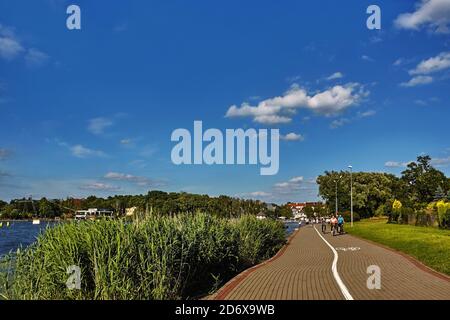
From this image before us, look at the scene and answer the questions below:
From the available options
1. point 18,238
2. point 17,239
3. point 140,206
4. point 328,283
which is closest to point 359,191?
point 18,238

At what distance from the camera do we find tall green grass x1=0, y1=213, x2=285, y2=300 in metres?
8.34

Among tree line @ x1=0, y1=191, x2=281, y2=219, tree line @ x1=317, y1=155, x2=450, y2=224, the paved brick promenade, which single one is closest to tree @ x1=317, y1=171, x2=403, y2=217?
tree line @ x1=317, y1=155, x2=450, y2=224

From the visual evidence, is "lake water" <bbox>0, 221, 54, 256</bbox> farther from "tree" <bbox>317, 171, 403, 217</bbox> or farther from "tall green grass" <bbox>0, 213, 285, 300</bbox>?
"tree" <bbox>317, 171, 403, 217</bbox>

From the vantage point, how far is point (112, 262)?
8.56 meters

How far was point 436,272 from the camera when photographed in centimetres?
1364

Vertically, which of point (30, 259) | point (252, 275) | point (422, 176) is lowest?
point (252, 275)

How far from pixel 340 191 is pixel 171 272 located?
7655 centimetres

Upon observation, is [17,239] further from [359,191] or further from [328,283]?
[359,191]

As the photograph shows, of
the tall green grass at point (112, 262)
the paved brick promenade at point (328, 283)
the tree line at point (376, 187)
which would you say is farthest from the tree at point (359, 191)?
the tall green grass at point (112, 262)

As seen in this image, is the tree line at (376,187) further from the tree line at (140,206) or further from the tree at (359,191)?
the tree line at (140,206)

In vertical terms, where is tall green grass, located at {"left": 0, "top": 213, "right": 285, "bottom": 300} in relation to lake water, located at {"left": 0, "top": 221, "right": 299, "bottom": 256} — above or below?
above
